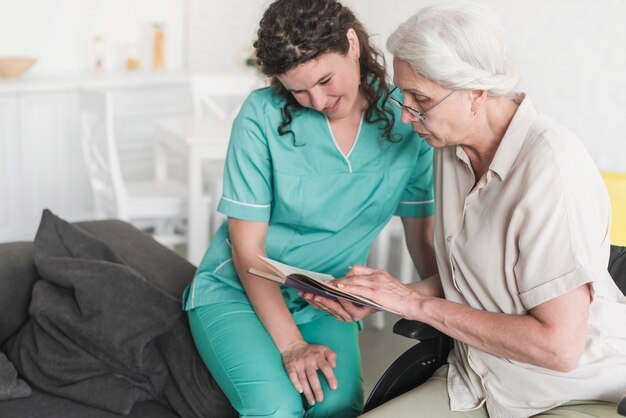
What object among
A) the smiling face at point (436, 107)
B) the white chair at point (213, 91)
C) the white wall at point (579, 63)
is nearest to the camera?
the smiling face at point (436, 107)

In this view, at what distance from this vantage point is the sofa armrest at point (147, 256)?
2297 mm

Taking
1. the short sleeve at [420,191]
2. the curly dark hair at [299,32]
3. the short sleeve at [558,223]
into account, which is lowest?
the short sleeve at [420,191]

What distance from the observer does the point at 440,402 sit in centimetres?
168

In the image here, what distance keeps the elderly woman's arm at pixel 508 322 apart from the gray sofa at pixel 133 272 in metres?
0.51

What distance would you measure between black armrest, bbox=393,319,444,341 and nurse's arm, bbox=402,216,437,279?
0.30m

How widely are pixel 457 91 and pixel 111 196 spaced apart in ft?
7.85

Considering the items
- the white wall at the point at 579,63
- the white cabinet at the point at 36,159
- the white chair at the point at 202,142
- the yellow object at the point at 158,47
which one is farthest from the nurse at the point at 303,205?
the yellow object at the point at 158,47

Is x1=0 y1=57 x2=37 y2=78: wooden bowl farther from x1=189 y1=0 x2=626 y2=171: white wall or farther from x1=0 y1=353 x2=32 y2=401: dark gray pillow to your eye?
x1=0 y1=353 x2=32 y2=401: dark gray pillow

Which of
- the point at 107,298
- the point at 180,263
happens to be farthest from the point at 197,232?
the point at 107,298

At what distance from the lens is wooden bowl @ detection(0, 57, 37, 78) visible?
13.7ft

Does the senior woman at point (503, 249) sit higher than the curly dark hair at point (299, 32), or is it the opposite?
the curly dark hair at point (299, 32)

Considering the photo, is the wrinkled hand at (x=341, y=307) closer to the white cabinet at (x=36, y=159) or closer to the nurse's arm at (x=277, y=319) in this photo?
the nurse's arm at (x=277, y=319)

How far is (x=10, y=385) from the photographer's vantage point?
1937mm

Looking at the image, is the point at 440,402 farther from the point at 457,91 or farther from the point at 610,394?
the point at 457,91
